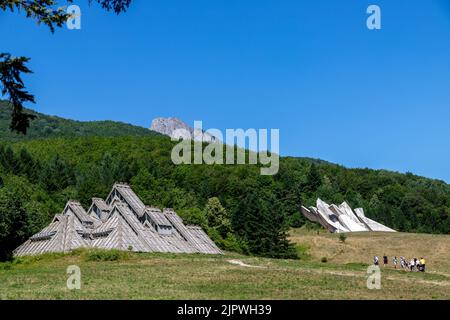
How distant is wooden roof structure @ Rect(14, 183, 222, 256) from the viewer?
55500 mm

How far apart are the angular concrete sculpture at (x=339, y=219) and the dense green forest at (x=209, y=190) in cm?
566

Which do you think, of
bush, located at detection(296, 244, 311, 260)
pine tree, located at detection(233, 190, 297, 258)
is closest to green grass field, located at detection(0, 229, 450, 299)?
pine tree, located at detection(233, 190, 297, 258)

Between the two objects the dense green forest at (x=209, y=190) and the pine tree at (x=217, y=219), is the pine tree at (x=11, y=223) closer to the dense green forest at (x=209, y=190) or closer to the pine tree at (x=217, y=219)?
the dense green forest at (x=209, y=190)

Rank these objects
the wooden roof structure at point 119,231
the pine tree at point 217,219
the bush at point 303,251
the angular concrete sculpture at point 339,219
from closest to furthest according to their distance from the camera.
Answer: the wooden roof structure at point 119,231, the bush at point 303,251, the pine tree at point 217,219, the angular concrete sculpture at point 339,219

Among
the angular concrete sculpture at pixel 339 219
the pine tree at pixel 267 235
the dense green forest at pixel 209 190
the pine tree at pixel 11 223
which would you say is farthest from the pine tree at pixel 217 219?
the pine tree at pixel 11 223

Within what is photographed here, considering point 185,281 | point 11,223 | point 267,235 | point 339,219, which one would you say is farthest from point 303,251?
point 185,281

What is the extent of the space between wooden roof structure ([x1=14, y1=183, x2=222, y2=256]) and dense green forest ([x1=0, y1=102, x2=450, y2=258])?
148 inches

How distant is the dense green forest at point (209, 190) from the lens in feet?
251

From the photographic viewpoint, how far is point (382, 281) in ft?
122

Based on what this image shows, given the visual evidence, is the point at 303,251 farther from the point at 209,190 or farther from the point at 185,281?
the point at 185,281

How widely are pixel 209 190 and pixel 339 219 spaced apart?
33083mm

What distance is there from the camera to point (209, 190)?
424ft
